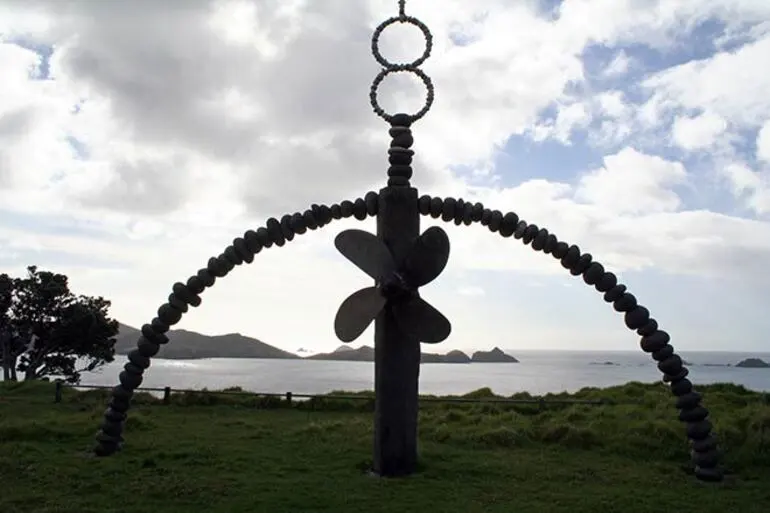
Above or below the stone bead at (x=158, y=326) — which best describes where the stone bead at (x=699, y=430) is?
below

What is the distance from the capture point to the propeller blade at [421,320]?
8648 mm

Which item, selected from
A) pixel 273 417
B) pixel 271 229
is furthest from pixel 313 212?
pixel 273 417

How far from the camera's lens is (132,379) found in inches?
411

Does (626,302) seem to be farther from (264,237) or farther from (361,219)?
(264,237)

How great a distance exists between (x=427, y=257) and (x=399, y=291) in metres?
0.59

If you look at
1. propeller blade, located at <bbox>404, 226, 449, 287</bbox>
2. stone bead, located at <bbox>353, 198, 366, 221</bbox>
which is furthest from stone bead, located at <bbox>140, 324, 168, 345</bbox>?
propeller blade, located at <bbox>404, 226, 449, 287</bbox>

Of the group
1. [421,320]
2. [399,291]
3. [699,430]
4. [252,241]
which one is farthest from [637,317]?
[252,241]

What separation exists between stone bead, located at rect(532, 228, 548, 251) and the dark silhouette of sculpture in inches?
0.6

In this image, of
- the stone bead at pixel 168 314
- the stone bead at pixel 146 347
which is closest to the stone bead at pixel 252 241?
the stone bead at pixel 168 314

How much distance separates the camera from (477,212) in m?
10.3

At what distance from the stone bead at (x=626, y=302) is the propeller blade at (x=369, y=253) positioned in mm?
3803

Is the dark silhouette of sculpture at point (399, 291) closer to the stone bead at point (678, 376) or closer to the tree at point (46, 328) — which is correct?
the stone bead at point (678, 376)

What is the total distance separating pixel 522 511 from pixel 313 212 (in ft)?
17.4

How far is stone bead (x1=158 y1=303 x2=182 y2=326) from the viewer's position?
10.6 meters
